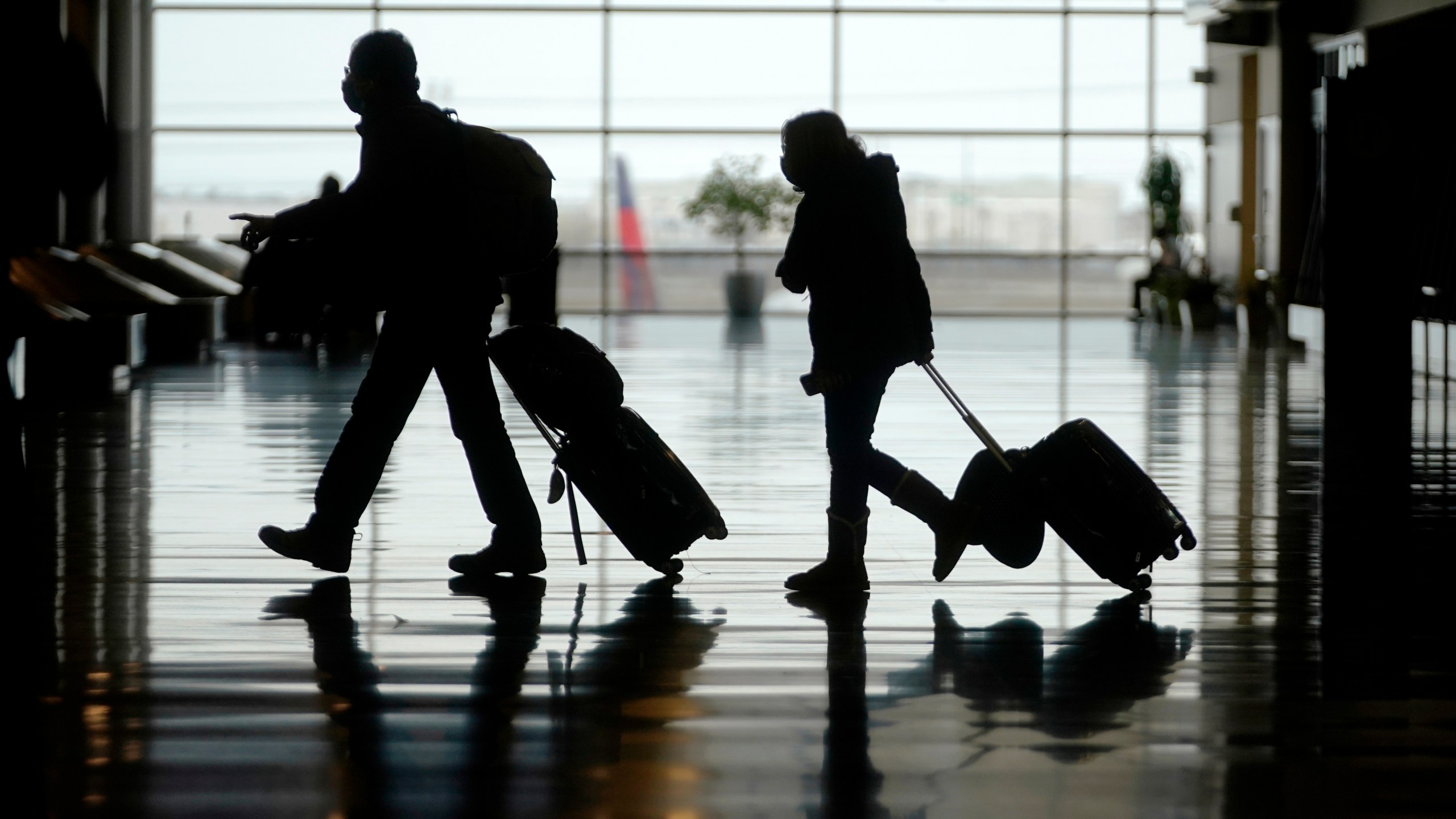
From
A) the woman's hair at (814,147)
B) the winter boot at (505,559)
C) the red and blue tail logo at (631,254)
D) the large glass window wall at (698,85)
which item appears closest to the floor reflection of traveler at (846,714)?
the winter boot at (505,559)

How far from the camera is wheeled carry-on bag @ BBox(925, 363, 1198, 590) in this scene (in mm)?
4148

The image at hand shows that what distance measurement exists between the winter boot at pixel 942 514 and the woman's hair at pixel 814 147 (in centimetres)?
77

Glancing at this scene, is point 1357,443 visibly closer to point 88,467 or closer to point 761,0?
point 88,467

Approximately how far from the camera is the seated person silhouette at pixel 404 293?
4.00 metres

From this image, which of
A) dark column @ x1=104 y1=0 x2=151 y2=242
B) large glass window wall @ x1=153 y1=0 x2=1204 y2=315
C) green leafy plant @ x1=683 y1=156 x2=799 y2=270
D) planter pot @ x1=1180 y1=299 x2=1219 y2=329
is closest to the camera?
planter pot @ x1=1180 y1=299 x2=1219 y2=329

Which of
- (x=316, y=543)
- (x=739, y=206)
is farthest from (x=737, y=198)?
(x=316, y=543)

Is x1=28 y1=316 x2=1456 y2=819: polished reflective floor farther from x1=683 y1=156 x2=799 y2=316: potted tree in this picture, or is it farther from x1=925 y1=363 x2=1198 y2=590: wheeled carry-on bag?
x1=683 y1=156 x2=799 y2=316: potted tree

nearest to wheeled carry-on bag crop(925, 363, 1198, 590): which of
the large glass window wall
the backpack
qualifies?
the backpack

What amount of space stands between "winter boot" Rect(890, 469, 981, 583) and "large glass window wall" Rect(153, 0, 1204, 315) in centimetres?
1506

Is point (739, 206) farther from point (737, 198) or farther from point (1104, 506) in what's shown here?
point (1104, 506)

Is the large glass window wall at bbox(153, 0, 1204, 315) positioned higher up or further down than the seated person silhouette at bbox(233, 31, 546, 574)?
higher up

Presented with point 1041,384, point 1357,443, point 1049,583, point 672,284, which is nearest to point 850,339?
point 1049,583

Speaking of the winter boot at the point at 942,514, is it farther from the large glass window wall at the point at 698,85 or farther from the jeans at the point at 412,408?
the large glass window wall at the point at 698,85

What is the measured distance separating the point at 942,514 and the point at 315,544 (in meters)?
1.53
